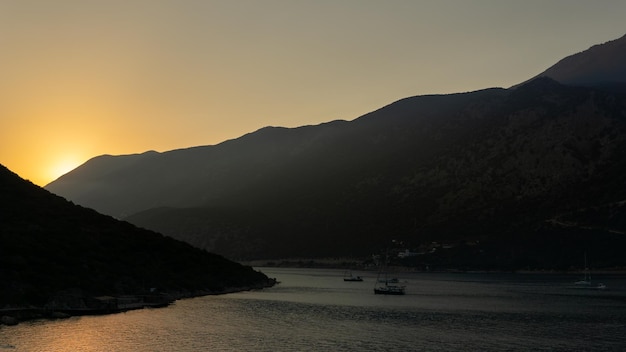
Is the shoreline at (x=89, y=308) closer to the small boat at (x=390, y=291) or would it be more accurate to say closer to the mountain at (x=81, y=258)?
the mountain at (x=81, y=258)

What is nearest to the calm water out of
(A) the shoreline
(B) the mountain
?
(A) the shoreline

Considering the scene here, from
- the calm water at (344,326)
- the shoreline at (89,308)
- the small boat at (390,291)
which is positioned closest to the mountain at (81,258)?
the shoreline at (89,308)

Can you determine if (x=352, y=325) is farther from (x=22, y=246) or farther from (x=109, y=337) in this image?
(x=22, y=246)

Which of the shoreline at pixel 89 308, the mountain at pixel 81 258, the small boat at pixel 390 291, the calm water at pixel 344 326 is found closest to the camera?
the calm water at pixel 344 326

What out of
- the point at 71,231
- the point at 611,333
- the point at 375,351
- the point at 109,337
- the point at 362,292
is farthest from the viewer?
the point at 362,292

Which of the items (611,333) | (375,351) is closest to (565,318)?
(611,333)

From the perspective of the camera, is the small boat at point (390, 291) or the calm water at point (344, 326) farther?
the small boat at point (390, 291)
